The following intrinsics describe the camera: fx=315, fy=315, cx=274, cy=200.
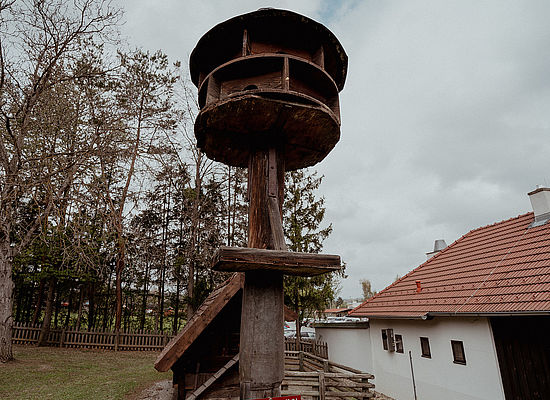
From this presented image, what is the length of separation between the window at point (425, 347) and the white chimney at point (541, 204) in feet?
14.8

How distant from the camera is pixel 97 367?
11445 millimetres

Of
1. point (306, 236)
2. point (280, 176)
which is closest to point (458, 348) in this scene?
point (280, 176)

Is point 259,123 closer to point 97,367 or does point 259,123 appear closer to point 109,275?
point 97,367

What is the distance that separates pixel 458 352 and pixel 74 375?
11324 mm

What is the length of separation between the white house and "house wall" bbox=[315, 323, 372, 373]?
0.12m

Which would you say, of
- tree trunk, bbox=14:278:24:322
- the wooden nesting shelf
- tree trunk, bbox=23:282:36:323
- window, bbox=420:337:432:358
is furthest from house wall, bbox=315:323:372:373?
tree trunk, bbox=14:278:24:322

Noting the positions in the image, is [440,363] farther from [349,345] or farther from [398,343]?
→ [349,345]

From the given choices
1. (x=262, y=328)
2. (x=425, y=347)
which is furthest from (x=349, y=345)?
(x=262, y=328)

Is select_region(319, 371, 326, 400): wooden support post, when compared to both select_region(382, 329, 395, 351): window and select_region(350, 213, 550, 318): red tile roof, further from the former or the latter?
select_region(382, 329, 395, 351): window

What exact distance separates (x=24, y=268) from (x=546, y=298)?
24176mm

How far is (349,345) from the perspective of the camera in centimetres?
1419

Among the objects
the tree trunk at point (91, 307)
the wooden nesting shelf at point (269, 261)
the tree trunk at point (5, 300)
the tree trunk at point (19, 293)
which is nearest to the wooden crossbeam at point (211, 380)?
the wooden nesting shelf at point (269, 261)

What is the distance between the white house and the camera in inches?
255

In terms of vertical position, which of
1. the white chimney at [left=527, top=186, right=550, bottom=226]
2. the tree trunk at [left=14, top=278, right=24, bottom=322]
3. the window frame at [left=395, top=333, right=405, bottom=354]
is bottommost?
the window frame at [left=395, top=333, right=405, bottom=354]
